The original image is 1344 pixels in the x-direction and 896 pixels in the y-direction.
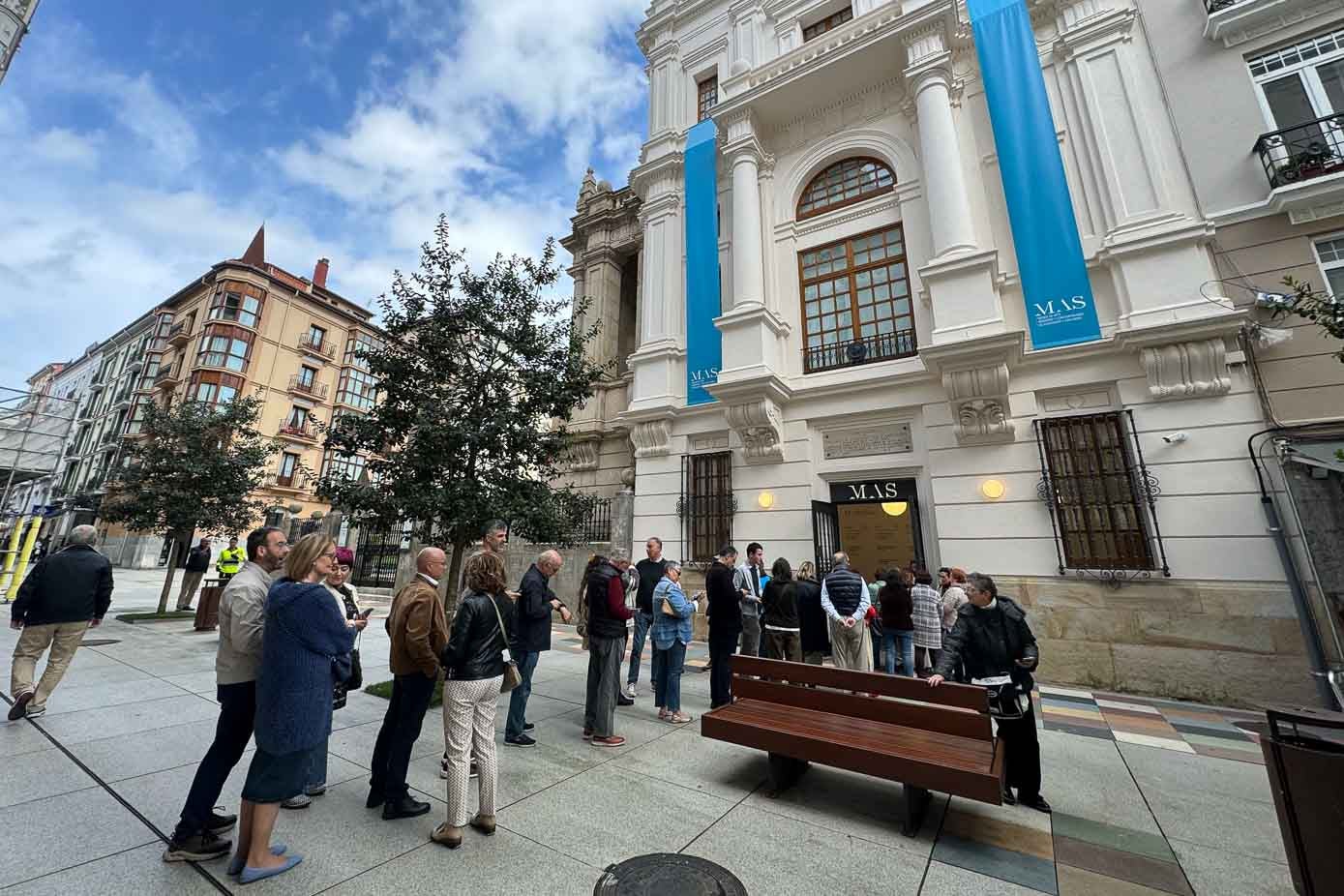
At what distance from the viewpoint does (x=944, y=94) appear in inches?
420

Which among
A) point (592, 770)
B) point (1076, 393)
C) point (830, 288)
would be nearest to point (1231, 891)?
point (592, 770)

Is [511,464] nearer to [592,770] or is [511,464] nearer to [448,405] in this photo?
[448,405]

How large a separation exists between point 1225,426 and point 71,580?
50.5ft

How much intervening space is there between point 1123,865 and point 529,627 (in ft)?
16.0

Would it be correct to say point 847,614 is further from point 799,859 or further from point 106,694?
point 106,694

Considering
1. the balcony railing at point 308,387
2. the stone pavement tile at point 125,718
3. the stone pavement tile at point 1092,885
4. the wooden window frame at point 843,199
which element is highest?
the balcony railing at point 308,387

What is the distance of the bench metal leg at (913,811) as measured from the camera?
345 centimetres

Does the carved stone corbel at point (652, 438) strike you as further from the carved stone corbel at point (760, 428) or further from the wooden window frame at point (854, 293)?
the wooden window frame at point (854, 293)

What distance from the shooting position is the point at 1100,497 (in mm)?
8367

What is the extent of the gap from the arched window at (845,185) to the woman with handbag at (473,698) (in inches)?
502

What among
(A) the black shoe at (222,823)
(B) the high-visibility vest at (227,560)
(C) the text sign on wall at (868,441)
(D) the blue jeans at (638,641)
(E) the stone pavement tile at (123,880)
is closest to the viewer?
(E) the stone pavement tile at (123,880)

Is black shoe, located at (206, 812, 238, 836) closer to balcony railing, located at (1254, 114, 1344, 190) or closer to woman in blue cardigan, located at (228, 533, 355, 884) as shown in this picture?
woman in blue cardigan, located at (228, 533, 355, 884)

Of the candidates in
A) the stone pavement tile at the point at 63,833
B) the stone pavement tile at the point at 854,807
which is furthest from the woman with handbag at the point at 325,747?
the stone pavement tile at the point at 854,807

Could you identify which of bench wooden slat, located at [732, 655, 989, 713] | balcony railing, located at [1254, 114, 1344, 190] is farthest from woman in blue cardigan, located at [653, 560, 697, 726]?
balcony railing, located at [1254, 114, 1344, 190]
